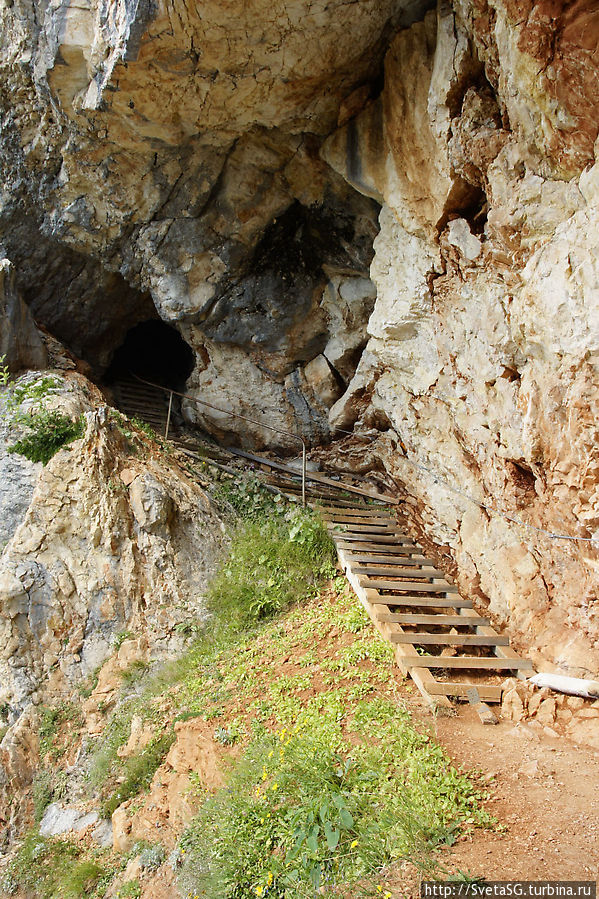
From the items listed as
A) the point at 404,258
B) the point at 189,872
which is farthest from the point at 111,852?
the point at 404,258

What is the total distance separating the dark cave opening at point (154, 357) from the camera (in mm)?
10969

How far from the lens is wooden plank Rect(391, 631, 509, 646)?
4.86 m

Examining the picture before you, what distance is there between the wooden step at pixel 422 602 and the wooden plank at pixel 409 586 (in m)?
0.09

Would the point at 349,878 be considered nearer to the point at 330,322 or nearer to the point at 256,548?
the point at 256,548

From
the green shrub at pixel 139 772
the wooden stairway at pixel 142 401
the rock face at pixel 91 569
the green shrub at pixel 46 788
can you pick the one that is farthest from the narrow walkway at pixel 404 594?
the green shrub at pixel 46 788

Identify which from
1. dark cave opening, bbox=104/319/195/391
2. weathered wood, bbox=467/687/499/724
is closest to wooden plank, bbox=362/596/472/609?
weathered wood, bbox=467/687/499/724

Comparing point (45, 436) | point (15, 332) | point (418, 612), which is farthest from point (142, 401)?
point (418, 612)

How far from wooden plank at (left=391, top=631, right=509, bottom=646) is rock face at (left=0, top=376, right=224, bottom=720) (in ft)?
7.10

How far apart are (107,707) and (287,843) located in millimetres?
2864

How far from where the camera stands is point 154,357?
11.8 meters

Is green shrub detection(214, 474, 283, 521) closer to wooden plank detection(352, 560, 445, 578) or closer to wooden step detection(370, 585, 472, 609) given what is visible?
wooden plank detection(352, 560, 445, 578)

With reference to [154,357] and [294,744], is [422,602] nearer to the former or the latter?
[294,744]

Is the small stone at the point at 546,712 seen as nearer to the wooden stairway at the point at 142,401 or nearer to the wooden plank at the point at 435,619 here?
the wooden plank at the point at 435,619

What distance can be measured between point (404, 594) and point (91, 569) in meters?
3.27
